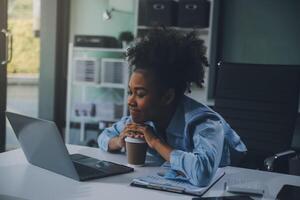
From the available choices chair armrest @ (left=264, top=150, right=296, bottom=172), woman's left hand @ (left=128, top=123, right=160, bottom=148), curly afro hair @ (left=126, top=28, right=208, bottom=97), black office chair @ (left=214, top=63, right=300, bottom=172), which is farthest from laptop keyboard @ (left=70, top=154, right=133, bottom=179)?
black office chair @ (left=214, top=63, right=300, bottom=172)

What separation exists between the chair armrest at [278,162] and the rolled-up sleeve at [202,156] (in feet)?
1.93

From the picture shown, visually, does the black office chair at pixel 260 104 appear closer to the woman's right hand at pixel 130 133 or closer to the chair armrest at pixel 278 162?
the chair armrest at pixel 278 162

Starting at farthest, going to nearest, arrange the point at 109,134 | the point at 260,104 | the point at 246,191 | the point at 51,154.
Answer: the point at 260,104, the point at 109,134, the point at 51,154, the point at 246,191

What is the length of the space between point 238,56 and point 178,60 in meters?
2.36

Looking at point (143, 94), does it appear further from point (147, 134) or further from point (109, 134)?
point (109, 134)

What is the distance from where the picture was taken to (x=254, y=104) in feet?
7.44

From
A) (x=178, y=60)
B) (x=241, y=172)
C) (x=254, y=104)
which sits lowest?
(x=241, y=172)

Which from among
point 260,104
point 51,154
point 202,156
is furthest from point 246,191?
point 260,104

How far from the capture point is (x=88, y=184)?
1.27 m

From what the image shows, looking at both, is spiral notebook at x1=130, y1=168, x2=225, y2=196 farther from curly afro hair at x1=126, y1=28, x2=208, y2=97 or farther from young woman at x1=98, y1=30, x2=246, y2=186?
curly afro hair at x1=126, y1=28, x2=208, y2=97

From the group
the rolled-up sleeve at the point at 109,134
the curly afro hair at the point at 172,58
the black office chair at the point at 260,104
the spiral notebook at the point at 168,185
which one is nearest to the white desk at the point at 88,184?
the spiral notebook at the point at 168,185

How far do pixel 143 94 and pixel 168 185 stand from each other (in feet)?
1.07

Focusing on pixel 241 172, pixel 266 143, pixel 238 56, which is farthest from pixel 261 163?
pixel 238 56

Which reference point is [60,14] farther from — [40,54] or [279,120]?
[279,120]
